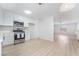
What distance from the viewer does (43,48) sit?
64.8 inches

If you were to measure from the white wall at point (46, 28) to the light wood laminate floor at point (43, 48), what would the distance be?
139mm

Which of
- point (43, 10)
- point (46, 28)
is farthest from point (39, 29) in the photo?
point (43, 10)

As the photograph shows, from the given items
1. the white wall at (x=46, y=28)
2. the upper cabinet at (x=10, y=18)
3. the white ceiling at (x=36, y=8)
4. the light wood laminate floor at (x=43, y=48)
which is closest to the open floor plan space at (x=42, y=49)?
the light wood laminate floor at (x=43, y=48)

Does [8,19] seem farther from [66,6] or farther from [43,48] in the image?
[66,6]

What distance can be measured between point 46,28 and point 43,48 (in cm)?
52

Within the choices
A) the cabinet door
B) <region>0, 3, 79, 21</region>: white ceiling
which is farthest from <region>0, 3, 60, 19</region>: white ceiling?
the cabinet door

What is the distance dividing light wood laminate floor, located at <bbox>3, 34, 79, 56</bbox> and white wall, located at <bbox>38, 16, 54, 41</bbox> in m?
0.14

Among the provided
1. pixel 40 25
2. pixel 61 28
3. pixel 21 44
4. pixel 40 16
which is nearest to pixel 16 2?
pixel 40 16

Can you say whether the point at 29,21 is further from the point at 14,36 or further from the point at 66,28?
the point at 66,28

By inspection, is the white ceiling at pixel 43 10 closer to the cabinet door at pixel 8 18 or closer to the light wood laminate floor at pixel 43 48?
the cabinet door at pixel 8 18

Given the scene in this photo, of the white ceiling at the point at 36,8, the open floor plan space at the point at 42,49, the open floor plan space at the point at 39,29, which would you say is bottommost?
the open floor plan space at the point at 42,49

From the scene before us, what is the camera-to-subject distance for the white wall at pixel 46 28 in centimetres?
156

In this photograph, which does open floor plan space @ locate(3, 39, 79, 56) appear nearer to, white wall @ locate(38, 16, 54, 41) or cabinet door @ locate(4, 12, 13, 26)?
white wall @ locate(38, 16, 54, 41)

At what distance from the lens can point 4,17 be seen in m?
1.37
